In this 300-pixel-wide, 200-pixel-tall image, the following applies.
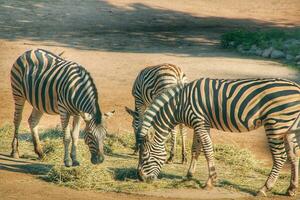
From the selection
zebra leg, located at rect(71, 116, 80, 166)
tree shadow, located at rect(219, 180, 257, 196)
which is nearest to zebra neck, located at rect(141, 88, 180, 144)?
tree shadow, located at rect(219, 180, 257, 196)

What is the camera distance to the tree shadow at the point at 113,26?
27.8m

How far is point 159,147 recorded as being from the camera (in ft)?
39.7

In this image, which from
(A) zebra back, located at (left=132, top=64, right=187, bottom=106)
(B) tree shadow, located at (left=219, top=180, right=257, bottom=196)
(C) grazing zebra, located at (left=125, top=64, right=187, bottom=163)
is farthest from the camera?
(A) zebra back, located at (left=132, top=64, right=187, bottom=106)

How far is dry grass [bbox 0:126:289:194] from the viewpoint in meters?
12.0

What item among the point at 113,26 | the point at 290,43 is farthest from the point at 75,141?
the point at 113,26

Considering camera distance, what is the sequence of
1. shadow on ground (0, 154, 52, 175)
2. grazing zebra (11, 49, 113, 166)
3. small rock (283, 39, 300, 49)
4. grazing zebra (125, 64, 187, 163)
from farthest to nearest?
small rock (283, 39, 300, 49)
grazing zebra (125, 64, 187, 163)
shadow on ground (0, 154, 52, 175)
grazing zebra (11, 49, 113, 166)

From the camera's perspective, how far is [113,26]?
105 feet

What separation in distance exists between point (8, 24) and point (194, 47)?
29.3 feet

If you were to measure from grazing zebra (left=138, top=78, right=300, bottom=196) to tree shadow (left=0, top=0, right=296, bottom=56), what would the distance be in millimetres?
13958

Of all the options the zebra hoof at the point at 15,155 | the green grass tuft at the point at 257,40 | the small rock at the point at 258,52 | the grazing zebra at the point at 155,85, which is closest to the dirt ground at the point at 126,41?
the zebra hoof at the point at 15,155

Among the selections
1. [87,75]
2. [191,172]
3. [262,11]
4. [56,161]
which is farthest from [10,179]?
[262,11]

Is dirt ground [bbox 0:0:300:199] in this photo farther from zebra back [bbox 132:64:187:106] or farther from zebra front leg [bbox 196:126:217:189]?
zebra back [bbox 132:64:187:106]

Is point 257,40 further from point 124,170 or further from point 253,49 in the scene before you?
point 124,170

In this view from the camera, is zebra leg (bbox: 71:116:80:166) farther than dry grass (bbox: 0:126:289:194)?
Yes
